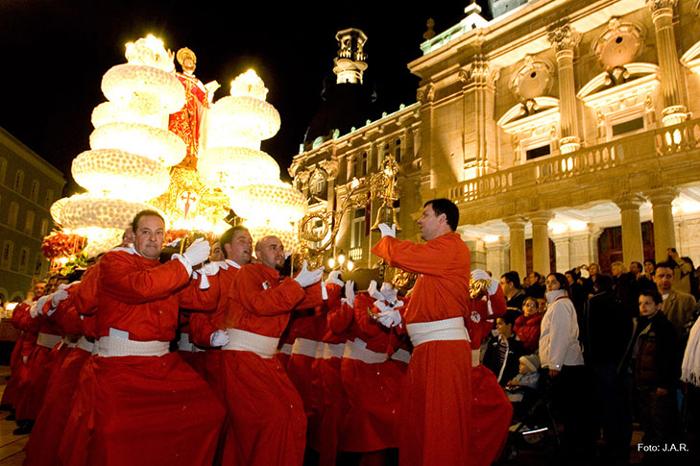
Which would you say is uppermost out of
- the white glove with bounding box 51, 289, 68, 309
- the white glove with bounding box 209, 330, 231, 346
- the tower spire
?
the tower spire

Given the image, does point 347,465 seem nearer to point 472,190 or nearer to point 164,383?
point 164,383

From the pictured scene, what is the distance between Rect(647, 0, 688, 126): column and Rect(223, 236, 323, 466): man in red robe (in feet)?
49.7

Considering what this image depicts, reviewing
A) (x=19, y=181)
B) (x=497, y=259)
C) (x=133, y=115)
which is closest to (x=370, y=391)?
(x=133, y=115)

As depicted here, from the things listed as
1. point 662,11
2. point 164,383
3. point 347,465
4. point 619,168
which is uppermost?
point 662,11

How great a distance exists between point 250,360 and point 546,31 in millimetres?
19040

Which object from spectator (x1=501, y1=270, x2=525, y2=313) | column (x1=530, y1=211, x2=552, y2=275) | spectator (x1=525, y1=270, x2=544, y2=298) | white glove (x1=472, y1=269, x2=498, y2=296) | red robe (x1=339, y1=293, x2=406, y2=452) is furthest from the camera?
column (x1=530, y1=211, x2=552, y2=275)

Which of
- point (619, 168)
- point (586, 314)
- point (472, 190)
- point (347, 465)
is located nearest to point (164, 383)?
point (347, 465)

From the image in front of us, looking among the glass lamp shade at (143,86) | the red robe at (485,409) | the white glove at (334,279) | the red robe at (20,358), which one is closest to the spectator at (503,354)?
the red robe at (485,409)

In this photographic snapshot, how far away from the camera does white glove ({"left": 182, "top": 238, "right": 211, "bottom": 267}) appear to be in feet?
13.0

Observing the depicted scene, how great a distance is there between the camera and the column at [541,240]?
16.1 m

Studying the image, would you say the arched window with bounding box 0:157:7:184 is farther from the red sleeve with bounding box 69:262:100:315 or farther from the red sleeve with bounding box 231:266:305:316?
the red sleeve with bounding box 231:266:305:316

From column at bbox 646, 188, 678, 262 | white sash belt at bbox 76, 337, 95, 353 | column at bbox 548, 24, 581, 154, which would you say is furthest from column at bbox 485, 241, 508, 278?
white sash belt at bbox 76, 337, 95, 353

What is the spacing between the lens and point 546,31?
61.9ft

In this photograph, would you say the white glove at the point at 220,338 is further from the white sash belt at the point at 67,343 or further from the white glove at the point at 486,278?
the white sash belt at the point at 67,343
